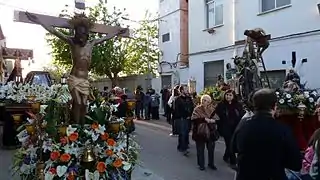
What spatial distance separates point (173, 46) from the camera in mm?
24344

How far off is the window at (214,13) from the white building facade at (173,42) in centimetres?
368

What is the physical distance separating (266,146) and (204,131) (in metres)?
4.73

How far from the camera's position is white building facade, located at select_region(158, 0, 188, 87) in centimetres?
2317

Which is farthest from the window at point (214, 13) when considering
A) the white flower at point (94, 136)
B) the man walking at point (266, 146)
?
the man walking at point (266, 146)

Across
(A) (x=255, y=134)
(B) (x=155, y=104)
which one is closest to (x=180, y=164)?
(A) (x=255, y=134)

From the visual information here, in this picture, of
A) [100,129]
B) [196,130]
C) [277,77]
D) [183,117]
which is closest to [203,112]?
[196,130]

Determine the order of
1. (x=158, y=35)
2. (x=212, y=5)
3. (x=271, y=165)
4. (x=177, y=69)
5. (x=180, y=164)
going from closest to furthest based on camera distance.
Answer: (x=271, y=165) < (x=180, y=164) < (x=212, y=5) < (x=177, y=69) < (x=158, y=35)

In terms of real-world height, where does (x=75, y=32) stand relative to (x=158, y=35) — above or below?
below

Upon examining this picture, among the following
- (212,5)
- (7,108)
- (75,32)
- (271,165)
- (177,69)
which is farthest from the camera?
(177,69)

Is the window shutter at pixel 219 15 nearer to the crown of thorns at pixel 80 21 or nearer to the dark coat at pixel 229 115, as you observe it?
the dark coat at pixel 229 115

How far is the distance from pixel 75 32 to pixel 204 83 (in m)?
14.9

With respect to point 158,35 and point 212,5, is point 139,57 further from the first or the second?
point 212,5

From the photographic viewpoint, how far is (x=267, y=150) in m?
3.40

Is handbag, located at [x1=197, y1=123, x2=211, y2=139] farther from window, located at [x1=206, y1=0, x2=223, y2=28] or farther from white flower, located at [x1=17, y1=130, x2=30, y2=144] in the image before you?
window, located at [x1=206, y1=0, x2=223, y2=28]
